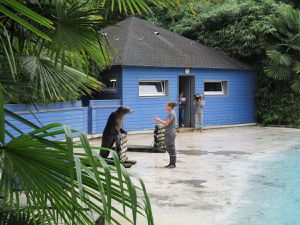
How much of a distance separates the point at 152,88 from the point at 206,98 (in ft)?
9.96

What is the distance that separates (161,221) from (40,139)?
492 cm

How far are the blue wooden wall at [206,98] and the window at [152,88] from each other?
0.79 ft

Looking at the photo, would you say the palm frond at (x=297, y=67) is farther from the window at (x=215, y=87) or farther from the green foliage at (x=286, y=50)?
the window at (x=215, y=87)

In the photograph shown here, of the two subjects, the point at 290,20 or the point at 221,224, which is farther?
the point at 290,20

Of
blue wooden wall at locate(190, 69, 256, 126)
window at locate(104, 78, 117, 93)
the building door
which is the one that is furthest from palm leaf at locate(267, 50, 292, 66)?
window at locate(104, 78, 117, 93)

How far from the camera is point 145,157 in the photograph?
1269 cm

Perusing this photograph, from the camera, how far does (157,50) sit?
67.4 ft

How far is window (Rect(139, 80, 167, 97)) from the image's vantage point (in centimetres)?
1920

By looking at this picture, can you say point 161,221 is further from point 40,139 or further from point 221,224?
point 40,139

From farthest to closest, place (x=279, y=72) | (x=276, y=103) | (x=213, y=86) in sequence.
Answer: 1. (x=276, y=103)
2. (x=213, y=86)
3. (x=279, y=72)

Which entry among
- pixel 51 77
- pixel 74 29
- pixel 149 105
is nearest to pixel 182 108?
pixel 149 105

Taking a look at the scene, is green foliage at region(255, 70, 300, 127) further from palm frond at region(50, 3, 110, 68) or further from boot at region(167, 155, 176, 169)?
palm frond at region(50, 3, 110, 68)

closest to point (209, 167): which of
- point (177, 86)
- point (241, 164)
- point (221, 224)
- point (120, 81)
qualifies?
point (241, 164)

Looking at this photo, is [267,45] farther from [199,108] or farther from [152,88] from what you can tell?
[152,88]
